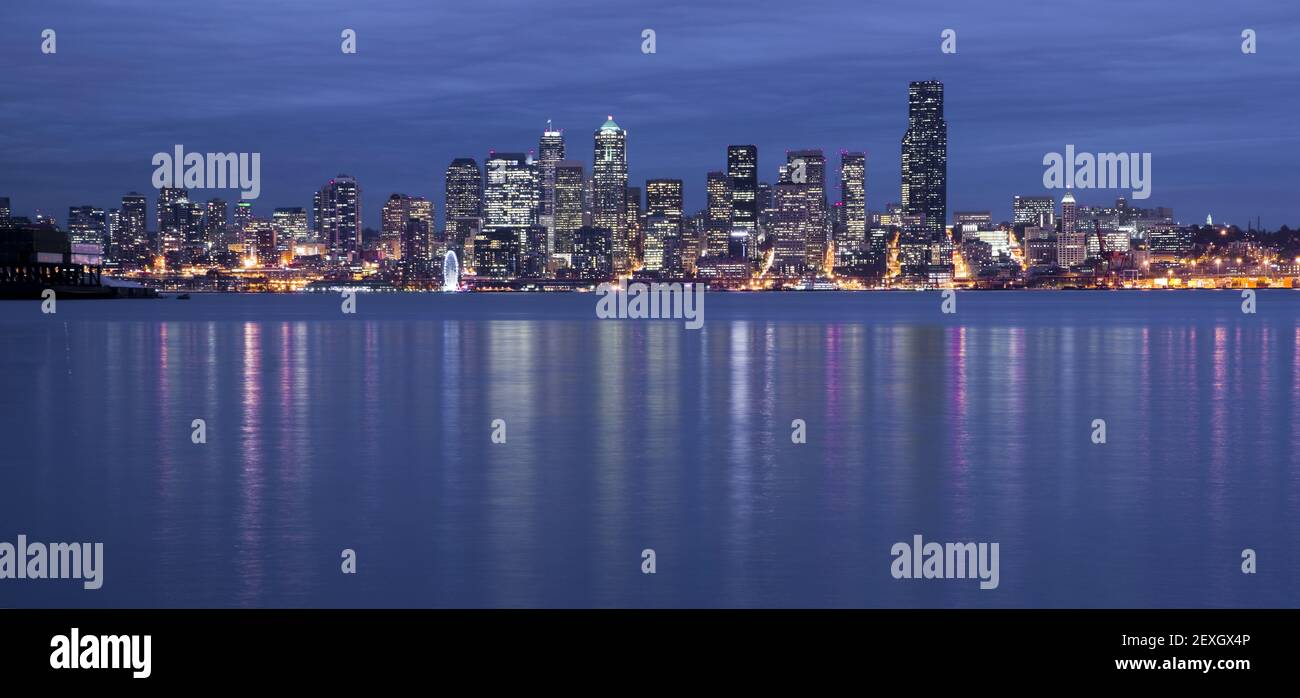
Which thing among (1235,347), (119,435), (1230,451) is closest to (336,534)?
(119,435)

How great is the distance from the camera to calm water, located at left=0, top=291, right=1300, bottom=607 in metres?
14.5

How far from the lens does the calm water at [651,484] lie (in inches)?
571

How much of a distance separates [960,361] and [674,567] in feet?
127

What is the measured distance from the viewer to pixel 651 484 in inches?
833

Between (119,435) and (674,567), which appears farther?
(119,435)

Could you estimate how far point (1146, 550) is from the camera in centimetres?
1611
